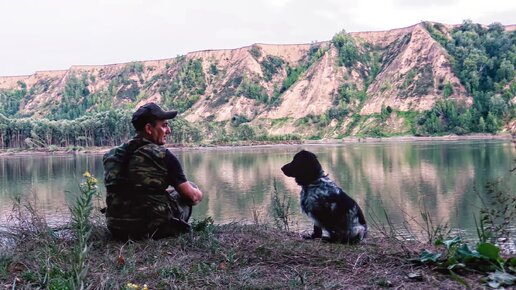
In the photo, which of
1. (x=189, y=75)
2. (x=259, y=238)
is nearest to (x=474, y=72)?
(x=189, y=75)

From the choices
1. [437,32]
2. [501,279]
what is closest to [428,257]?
[501,279]

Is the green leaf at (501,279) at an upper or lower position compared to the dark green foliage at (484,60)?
lower

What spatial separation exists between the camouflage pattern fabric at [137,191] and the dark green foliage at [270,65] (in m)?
139

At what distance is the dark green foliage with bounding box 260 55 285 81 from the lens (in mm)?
143125

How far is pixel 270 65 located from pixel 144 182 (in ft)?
467

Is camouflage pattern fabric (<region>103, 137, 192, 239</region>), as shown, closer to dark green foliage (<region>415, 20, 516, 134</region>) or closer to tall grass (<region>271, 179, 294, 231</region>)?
tall grass (<region>271, 179, 294, 231</region>)

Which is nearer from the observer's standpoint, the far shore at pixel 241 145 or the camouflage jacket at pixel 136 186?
the camouflage jacket at pixel 136 186

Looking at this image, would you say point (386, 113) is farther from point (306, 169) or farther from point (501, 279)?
point (501, 279)

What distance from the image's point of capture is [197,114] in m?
132

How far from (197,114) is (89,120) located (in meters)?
47.3

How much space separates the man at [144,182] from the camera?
4.85m

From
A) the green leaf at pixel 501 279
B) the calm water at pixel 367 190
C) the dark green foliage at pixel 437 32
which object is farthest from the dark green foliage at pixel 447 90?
the green leaf at pixel 501 279

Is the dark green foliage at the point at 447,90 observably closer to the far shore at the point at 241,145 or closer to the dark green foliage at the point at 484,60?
the dark green foliage at the point at 484,60

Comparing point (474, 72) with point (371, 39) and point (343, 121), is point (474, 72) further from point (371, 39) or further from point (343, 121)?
point (371, 39)
